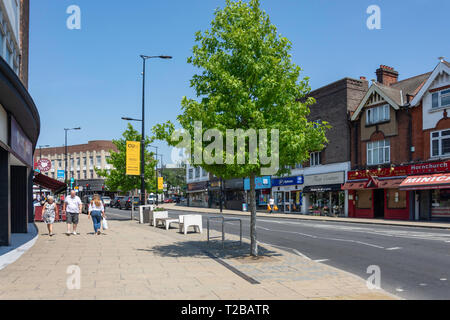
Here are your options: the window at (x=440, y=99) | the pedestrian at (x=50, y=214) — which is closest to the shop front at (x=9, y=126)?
the pedestrian at (x=50, y=214)

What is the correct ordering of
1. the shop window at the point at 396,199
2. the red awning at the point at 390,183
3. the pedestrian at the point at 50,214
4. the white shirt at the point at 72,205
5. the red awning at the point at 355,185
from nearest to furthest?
the pedestrian at the point at 50,214
the white shirt at the point at 72,205
the red awning at the point at 390,183
the shop window at the point at 396,199
the red awning at the point at 355,185

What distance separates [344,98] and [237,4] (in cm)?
2676

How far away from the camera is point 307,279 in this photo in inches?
305

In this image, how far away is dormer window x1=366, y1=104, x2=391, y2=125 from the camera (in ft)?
102

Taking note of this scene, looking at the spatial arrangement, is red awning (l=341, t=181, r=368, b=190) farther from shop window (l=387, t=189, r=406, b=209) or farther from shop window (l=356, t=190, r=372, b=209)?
shop window (l=387, t=189, r=406, b=209)

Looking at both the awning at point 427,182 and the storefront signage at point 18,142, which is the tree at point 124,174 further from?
the awning at point 427,182

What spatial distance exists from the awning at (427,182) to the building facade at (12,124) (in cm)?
2245

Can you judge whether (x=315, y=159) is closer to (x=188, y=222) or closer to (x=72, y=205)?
(x=188, y=222)

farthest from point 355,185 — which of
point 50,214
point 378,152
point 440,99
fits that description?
point 50,214

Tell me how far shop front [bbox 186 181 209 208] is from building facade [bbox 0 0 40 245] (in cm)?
4774

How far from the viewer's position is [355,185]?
108ft

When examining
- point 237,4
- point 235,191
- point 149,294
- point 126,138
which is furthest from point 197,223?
point 235,191

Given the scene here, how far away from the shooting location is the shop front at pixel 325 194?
3553 centimetres
